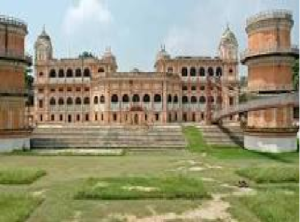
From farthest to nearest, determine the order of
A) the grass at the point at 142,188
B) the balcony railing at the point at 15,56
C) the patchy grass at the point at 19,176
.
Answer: the balcony railing at the point at 15,56
the patchy grass at the point at 19,176
the grass at the point at 142,188

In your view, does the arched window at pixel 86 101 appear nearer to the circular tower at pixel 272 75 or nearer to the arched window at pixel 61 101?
the arched window at pixel 61 101

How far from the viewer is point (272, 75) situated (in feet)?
142

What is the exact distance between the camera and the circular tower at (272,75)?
42.2 metres

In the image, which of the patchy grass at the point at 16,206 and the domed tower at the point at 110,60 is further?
the domed tower at the point at 110,60

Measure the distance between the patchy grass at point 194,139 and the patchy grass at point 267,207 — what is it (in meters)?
22.5

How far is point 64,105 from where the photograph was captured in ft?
264

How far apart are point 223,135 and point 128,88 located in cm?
2716

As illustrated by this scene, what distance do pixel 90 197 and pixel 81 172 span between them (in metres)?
8.94

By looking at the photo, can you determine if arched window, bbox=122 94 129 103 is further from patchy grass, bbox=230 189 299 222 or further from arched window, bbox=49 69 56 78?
patchy grass, bbox=230 189 299 222

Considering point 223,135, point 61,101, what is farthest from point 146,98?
point 223,135

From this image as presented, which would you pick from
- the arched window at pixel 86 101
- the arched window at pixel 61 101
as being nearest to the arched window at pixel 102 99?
the arched window at pixel 86 101

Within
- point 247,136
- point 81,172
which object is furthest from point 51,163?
point 247,136

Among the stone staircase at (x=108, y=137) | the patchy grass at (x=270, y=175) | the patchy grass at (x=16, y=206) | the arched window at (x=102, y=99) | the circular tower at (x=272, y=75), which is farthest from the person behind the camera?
the arched window at (x=102, y=99)

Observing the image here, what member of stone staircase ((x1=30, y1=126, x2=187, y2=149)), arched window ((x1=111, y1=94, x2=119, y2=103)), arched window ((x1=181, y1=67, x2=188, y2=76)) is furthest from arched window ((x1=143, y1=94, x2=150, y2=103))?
stone staircase ((x1=30, y1=126, x2=187, y2=149))
